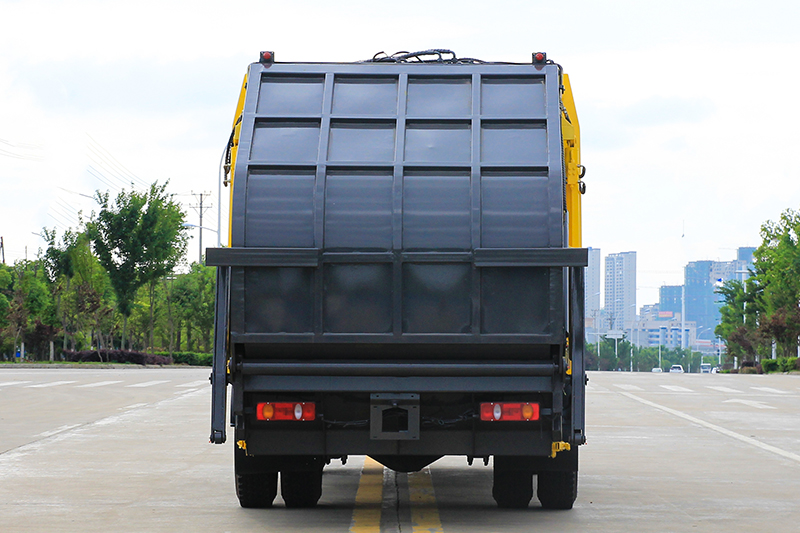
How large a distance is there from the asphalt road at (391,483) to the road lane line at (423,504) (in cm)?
2

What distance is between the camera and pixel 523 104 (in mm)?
7781

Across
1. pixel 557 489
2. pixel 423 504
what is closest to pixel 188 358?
pixel 423 504

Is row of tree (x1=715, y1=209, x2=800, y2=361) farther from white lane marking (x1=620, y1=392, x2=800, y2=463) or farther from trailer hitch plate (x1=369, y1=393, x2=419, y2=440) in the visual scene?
trailer hitch plate (x1=369, y1=393, x2=419, y2=440)

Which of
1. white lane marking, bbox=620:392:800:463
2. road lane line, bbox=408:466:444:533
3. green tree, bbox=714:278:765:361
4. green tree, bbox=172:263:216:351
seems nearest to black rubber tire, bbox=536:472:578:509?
road lane line, bbox=408:466:444:533

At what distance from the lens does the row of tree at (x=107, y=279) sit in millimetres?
60844

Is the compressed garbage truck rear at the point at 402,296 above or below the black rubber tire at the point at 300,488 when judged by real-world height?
above

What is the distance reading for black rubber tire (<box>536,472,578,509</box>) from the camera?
868 centimetres

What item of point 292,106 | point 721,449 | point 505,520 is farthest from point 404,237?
point 721,449

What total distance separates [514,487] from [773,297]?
6787 centimetres

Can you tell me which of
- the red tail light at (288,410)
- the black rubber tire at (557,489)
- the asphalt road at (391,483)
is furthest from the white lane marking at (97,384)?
the red tail light at (288,410)

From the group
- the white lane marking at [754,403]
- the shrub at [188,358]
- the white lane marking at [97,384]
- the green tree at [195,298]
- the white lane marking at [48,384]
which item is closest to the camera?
the white lane marking at [754,403]

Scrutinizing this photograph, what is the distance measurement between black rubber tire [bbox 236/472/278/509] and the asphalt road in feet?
0.51

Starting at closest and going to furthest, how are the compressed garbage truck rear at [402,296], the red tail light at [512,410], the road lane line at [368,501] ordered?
the compressed garbage truck rear at [402,296] → the red tail light at [512,410] → the road lane line at [368,501]

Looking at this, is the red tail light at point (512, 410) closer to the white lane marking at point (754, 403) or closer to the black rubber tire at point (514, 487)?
the black rubber tire at point (514, 487)
